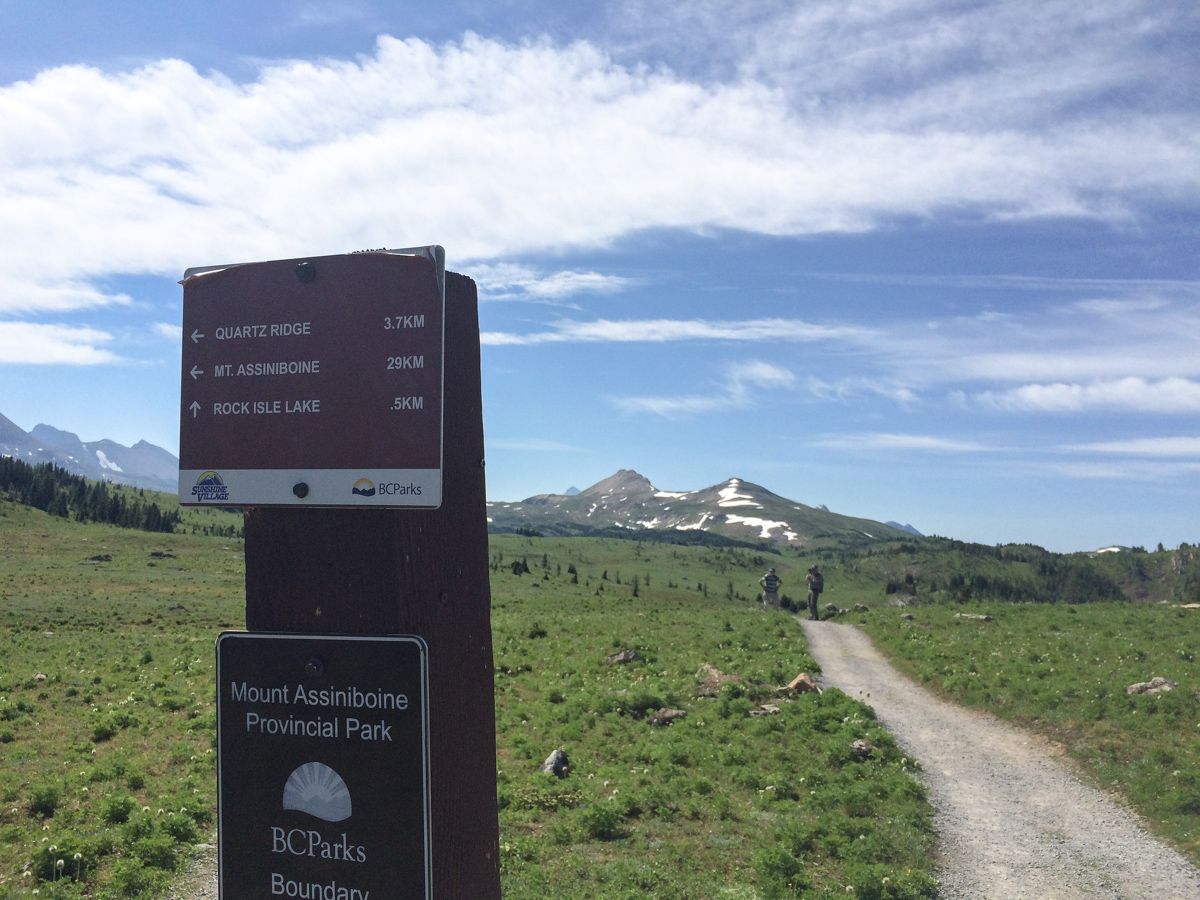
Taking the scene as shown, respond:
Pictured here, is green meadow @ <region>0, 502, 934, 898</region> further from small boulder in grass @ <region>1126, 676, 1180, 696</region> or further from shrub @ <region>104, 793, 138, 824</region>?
small boulder in grass @ <region>1126, 676, 1180, 696</region>

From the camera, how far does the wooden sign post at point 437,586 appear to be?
3543mm

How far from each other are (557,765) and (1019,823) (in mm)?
8050

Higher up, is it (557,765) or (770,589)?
(770,589)

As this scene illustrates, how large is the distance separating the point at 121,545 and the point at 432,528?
124 metres

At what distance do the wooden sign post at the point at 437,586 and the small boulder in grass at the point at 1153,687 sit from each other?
20413 mm

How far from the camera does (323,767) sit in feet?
11.8

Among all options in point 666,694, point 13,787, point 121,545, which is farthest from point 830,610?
point 121,545

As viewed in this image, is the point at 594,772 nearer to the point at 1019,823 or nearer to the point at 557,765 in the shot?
the point at 557,765

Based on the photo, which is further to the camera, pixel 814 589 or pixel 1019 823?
pixel 814 589

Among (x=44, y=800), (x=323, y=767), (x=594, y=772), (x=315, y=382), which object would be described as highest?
(x=315, y=382)

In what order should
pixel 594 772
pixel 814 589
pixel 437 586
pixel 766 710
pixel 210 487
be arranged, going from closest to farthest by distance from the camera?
pixel 437 586 → pixel 210 487 → pixel 594 772 → pixel 766 710 → pixel 814 589

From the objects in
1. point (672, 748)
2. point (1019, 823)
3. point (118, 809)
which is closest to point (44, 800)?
point (118, 809)

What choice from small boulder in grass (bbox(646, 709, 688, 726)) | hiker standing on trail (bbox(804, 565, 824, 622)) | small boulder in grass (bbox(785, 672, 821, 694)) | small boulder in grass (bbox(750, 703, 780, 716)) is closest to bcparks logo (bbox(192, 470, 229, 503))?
small boulder in grass (bbox(646, 709, 688, 726))

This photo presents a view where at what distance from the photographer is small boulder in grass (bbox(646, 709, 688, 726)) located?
65.0 ft
